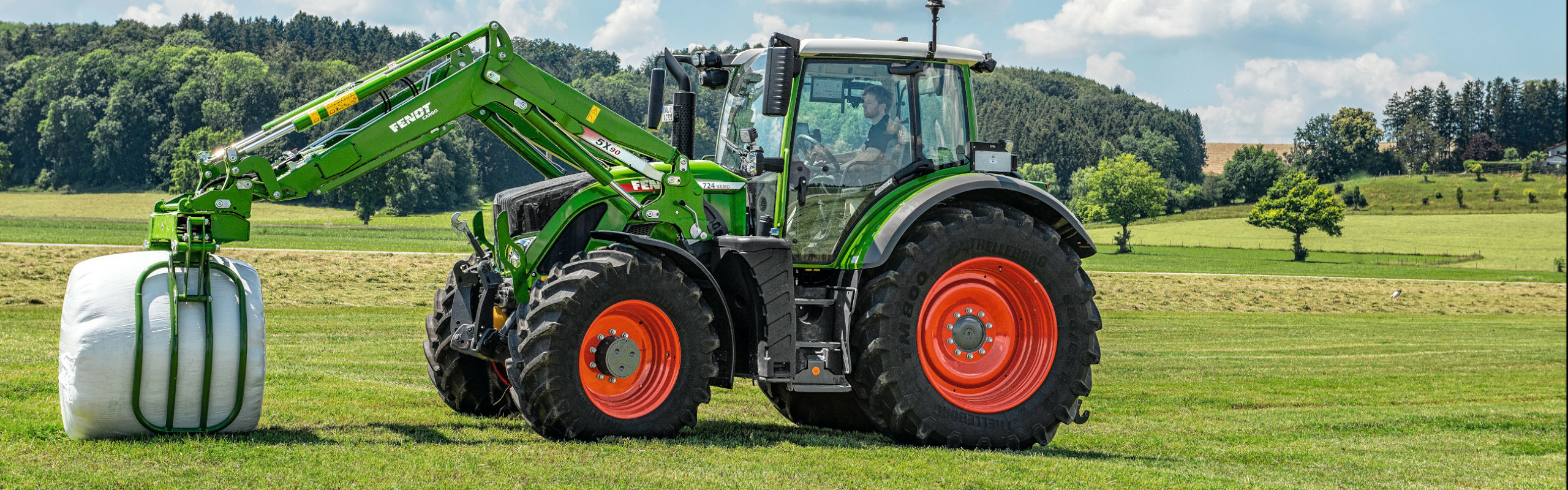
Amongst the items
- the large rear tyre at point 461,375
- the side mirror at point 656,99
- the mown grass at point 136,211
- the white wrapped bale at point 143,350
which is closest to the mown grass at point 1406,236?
the mown grass at point 136,211

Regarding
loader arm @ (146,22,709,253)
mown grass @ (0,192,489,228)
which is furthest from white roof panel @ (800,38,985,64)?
mown grass @ (0,192,489,228)

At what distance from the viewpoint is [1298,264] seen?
64250mm

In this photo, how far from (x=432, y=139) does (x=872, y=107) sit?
3.00m

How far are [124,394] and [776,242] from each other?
3.94 metres

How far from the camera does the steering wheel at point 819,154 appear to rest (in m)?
8.46

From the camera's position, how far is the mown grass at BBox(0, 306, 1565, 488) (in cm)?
652

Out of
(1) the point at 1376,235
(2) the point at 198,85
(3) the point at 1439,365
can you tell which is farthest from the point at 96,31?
(3) the point at 1439,365

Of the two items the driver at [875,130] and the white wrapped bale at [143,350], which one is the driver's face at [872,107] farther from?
the white wrapped bale at [143,350]

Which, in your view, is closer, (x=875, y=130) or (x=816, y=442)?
(x=816, y=442)

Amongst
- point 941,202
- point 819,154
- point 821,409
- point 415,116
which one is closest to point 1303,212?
point 821,409

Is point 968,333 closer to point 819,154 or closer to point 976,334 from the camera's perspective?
point 976,334

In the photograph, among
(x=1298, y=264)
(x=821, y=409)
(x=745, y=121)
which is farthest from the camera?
(x=1298, y=264)

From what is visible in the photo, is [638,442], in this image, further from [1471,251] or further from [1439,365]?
[1471,251]

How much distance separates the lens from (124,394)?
6.92 m
